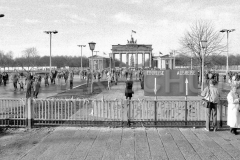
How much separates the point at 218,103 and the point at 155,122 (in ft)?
7.01

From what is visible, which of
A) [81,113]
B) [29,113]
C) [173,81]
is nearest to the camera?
[29,113]

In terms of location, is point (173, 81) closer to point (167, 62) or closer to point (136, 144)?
point (136, 144)

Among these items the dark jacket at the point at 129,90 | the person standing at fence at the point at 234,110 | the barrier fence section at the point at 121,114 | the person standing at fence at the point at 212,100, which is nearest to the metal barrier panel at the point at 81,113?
the barrier fence section at the point at 121,114

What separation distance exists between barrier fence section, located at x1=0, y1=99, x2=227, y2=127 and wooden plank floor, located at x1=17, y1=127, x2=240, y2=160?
1.16ft

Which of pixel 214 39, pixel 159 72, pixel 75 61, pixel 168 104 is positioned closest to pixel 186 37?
pixel 214 39

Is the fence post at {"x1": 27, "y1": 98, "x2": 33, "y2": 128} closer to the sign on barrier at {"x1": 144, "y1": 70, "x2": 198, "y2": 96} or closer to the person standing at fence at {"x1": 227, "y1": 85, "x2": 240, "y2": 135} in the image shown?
the person standing at fence at {"x1": 227, "y1": 85, "x2": 240, "y2": 135}

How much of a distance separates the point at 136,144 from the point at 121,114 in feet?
6.04

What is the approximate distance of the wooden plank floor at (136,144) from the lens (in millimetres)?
5562

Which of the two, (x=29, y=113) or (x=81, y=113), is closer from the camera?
(x=29, y=113)

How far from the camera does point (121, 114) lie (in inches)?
319

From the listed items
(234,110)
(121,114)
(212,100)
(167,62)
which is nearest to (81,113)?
(121,114)

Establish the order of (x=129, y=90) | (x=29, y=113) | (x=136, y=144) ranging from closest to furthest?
1. (x=136, y=144)
2. (x=29, y=113)
3. (x=129, y=90)

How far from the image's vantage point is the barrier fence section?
316 inches

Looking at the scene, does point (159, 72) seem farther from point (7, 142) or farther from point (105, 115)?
point (7, 142)
